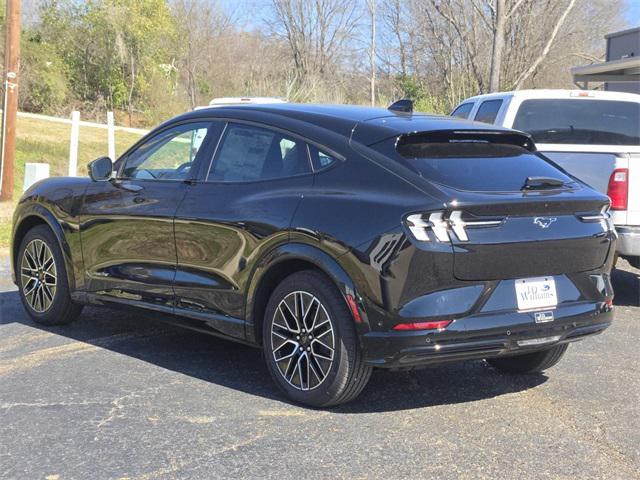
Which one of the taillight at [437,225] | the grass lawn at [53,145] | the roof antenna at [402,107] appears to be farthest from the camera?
the grass lawn at [53,145]

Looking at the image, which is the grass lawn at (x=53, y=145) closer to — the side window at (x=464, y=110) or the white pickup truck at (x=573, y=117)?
the side window at (x=464, y=110)

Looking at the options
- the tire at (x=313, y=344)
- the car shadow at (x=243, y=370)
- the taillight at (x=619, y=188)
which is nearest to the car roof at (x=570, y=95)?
the taillight at (x=619, y=188)

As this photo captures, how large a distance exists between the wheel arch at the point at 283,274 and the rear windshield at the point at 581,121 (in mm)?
4991

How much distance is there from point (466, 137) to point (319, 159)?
2.79 ft

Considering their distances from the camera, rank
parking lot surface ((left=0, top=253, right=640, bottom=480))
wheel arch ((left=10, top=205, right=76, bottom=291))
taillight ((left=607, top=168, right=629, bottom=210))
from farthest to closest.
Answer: taillight ((left=607, top=168, right=629, bottom=210)) → wheel arch ((left=10, top=205, right=76, bottom=291)) → parking lot surface ((left=0, top=253, right=640, bottom=480))

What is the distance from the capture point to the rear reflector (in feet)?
13.3

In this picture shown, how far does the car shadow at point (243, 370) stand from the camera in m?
4.79

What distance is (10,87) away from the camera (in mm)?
14219

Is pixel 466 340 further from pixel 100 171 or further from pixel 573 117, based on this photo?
pixel 573 117

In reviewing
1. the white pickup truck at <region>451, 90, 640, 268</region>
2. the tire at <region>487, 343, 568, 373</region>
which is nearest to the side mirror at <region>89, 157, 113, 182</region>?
the tire at <region>487, 343, 568, 373</region>

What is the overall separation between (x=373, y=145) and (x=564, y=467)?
1932 mm

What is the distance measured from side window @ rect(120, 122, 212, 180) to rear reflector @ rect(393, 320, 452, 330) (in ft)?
6.88

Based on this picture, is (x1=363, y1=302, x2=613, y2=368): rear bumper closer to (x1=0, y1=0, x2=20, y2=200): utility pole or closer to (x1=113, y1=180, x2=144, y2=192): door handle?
(x1=113, y1=180, x2=144, y2=192): door handle

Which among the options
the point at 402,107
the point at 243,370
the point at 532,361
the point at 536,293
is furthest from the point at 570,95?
the point at 243,370
